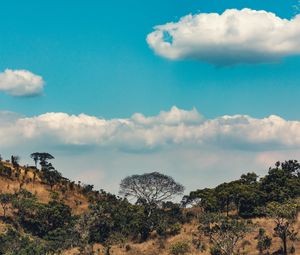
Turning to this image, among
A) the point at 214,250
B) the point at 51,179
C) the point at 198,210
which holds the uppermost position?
the point at 51,179

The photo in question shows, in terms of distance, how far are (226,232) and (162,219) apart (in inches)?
918

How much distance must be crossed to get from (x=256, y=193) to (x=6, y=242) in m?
55.7

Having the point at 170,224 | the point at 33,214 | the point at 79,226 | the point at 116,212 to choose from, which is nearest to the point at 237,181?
the point at 170,224

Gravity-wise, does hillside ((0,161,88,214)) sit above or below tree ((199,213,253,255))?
above

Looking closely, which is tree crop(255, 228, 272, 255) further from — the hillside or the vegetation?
the hillside

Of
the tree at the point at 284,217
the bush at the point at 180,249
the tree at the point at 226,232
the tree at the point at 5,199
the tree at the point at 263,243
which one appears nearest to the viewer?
the tree at the point at 226,232

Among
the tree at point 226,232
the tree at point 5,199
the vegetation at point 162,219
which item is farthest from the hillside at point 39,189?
the tree at point 226,232

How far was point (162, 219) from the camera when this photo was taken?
10688 cm

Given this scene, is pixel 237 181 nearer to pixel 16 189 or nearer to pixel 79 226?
pixel 79 226

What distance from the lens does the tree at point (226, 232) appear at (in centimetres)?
8438

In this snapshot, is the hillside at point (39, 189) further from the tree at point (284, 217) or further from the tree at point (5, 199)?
the tree at point (284, 217)

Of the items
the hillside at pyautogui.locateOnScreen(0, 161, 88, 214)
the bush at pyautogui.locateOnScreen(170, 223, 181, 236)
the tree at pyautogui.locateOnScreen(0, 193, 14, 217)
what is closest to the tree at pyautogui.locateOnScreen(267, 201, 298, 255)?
the bush at pyautogui.locateOnScreen(170, 223, 181, 236)

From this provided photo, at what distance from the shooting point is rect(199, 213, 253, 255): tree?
84.4 m

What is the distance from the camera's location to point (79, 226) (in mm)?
104562
